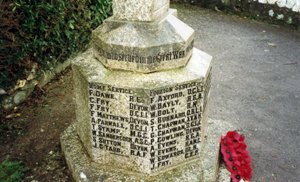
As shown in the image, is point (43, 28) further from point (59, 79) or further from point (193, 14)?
point (193, 14)

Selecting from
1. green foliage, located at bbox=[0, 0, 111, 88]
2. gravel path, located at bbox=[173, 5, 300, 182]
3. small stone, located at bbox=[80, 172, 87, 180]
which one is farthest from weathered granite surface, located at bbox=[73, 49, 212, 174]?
green foliage, located at bbox=[0, 0, 111, 88]

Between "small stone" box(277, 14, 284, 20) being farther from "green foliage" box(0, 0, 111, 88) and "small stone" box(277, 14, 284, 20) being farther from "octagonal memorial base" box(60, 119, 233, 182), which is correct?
"octagonal memorial base" box(60, 119, 233, 182)

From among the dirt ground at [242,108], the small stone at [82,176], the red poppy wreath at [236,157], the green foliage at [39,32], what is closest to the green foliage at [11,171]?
the dirt ground at [242,108]

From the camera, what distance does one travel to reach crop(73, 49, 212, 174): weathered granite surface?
2855 mm

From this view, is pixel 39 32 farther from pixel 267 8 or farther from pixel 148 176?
pixel 267 8

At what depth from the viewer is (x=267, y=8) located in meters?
7.44

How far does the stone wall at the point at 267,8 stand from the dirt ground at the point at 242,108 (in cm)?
25

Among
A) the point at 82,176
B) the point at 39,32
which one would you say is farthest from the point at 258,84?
the point at 82,176

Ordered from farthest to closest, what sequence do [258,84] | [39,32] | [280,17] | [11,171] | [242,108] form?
[280,17], [258,84], [242,108], [39,32], [11,171]

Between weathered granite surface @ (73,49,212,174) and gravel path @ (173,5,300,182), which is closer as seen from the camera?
weathered granite surface @ (73,49,212,174)

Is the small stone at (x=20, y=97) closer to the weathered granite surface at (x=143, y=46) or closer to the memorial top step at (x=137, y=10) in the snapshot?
the weathered granite surface at (x=143, y=46)

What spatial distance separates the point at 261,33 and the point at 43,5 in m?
4.35

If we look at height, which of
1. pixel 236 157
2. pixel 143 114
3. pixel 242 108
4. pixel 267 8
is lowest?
pixel 242 108

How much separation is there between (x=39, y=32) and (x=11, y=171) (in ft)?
6.35
